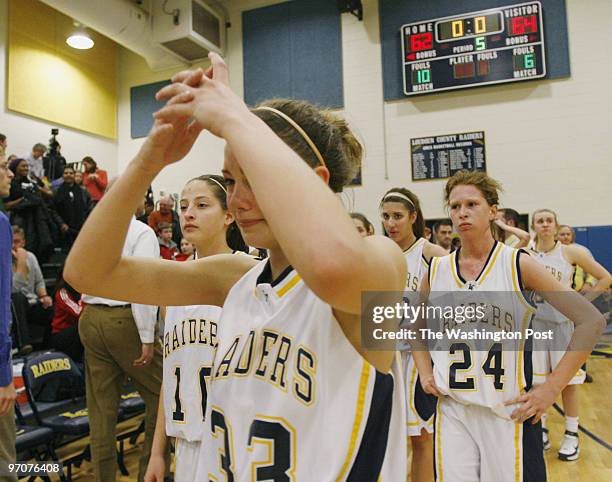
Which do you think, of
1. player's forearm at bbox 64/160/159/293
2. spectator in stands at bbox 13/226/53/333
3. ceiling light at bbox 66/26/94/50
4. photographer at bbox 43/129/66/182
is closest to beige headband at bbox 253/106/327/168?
player's forearm at bbox 64/160/159/293

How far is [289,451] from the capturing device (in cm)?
100

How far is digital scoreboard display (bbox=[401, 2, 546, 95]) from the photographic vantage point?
8.54 m

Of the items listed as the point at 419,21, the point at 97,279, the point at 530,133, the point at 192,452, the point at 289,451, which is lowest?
the point at 192,452

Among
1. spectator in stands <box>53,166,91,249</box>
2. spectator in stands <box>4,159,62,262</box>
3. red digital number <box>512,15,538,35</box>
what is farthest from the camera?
spectator in stands <box>53,166,91,249</box>

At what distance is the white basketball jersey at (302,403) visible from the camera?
981 mm

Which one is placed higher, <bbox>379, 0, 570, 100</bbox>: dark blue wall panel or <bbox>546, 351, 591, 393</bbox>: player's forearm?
<bbox>379, 0, 570, 100</bbox>: dark blue wall panel

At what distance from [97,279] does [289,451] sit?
550 mm

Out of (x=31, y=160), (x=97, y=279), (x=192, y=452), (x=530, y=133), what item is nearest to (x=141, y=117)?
(x=31, y=160)

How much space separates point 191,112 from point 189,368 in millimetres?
1679

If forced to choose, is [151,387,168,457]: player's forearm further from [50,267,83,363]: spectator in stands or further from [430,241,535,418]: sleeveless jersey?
[50,267,83,363]: spectator in stands

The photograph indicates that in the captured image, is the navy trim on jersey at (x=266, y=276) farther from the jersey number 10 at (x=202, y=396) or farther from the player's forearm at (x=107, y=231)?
the jersey number 10 at (x=202, y=396)

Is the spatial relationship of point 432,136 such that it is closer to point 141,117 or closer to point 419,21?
point 419,21

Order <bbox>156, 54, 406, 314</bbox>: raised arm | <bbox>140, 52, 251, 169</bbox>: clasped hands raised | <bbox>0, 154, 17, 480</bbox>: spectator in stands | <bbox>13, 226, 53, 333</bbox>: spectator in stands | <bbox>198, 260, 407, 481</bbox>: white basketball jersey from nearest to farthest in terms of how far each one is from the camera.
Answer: <bbox>156, 54, 406, 314</bbox>: raised arm, <bbox>140, 52, 251, 169</bbox>: clasped hands raised, <bbox>198, 260, 407, 481</bbox>: white basketball jersey, <bbox>0, 154, 17, 480</bbox>: spectator in stands, <bbox>13, 226, 53, 333</bbox>: spectator in stands

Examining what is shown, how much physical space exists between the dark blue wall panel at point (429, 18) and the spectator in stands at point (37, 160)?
253 inches
